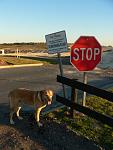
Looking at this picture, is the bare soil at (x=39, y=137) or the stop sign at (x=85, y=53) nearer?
the bare soil at (x=39, y=137)

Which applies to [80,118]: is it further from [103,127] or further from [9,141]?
[9,141]

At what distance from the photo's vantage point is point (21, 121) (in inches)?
359

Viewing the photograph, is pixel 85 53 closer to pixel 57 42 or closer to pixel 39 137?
pixel 57 42

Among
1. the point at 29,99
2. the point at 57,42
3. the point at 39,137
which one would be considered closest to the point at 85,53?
the point at 57,42

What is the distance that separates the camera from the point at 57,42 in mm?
9930

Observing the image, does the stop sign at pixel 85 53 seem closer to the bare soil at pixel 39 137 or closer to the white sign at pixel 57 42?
the white sign at pixel 57 42

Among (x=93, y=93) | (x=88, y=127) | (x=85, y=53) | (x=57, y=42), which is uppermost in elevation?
(x=57, y=42)

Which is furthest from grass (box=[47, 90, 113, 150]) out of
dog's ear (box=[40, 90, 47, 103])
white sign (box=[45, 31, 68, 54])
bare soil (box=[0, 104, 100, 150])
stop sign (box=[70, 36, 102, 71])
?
white sign (box=[45, 31, 68, 54])

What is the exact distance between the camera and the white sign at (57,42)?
9.80m

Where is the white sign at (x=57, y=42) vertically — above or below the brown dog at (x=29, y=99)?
above

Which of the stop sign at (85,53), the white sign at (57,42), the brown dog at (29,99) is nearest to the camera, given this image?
the brown dog at (29,99)

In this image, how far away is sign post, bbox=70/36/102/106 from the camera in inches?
366

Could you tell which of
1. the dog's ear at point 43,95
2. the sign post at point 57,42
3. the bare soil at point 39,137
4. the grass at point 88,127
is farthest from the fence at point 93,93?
the dog's ear at point 43,95

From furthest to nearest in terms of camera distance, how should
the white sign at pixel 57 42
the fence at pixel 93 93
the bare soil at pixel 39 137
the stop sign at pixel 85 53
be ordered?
the white sign at pixel 57 42, the stop sign at pixel 85 53, the fence at pixel 93 93, the bare soil at pixel 39 137
